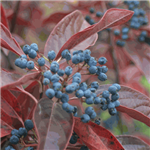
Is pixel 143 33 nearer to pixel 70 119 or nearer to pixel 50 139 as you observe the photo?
pixel 70 119

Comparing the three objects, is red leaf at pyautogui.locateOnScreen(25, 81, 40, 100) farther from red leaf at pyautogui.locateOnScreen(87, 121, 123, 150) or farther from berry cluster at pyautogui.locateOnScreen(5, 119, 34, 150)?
red leaf at pyautogui.locateOnScreen(87, 121, 123, 150)

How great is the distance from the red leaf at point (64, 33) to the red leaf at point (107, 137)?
0.42 metres

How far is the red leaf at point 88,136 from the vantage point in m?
0.81

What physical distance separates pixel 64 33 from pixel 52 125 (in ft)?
1.72

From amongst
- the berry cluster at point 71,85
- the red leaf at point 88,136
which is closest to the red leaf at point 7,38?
the berry cluster at point 71,85

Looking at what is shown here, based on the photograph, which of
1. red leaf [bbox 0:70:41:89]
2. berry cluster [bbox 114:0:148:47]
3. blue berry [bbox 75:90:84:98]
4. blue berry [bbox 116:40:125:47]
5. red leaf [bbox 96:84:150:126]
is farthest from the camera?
blue berry [bbox 116:40:125:47]

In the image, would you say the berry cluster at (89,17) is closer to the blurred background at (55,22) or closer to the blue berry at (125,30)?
the blurred background at (55,22)

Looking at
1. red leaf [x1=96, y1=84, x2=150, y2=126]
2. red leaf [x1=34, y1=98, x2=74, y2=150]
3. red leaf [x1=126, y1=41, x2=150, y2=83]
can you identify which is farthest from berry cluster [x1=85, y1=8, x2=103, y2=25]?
red leaf [x1=34, y1=98, x2=74, y2=150]

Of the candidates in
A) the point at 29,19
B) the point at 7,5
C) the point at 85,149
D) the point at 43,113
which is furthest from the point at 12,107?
the point at 29,19

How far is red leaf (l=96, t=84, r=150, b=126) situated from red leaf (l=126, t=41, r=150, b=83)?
2.33 ft

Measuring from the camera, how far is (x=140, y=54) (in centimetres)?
181

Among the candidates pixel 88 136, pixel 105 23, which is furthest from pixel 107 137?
pixel 105 23

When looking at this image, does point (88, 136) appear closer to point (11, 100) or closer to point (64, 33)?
point (11, 100)

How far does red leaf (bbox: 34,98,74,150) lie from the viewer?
66 centimetres
